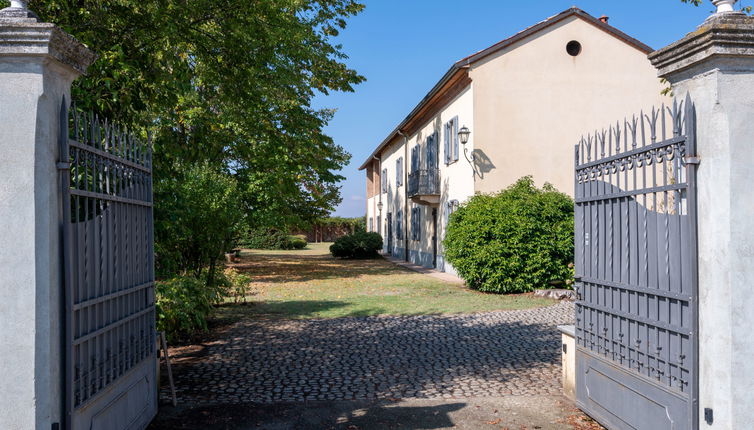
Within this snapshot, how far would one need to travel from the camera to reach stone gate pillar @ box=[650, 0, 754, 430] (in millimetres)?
3268

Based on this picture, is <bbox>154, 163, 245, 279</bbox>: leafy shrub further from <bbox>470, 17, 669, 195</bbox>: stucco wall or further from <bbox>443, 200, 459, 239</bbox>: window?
<bbox>443, 200, 459, 239</bbox>: window

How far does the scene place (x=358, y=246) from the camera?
98.2 feet

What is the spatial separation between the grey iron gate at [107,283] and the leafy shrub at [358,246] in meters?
24.9

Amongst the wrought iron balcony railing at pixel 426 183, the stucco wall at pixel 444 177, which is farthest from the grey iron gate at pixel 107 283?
the wrought iron balcony railing at pixel 426 183

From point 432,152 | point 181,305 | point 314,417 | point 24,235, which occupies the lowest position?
point 314,417

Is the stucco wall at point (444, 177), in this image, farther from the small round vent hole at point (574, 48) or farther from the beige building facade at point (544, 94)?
the small round vent hole at point (574, 48)

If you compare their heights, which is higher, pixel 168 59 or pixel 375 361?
pixel 168 59

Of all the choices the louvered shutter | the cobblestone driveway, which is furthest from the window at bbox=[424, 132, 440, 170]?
the cobblestone driveway

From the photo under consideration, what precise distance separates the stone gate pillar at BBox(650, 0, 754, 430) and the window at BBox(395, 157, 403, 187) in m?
→ 25.7

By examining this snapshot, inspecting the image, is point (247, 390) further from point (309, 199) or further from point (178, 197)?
point (309, 199)

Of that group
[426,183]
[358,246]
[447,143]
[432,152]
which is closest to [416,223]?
[426,183]

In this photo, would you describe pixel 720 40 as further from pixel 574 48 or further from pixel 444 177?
pixel 444 177

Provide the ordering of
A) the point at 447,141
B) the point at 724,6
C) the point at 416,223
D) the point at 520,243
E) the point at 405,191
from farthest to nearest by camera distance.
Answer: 1. the point at 405,191
2. the point at 416,223
3. the point at 447,141
4. the point at 520,243
5. the point at 724,6

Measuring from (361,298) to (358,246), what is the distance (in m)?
16.5
